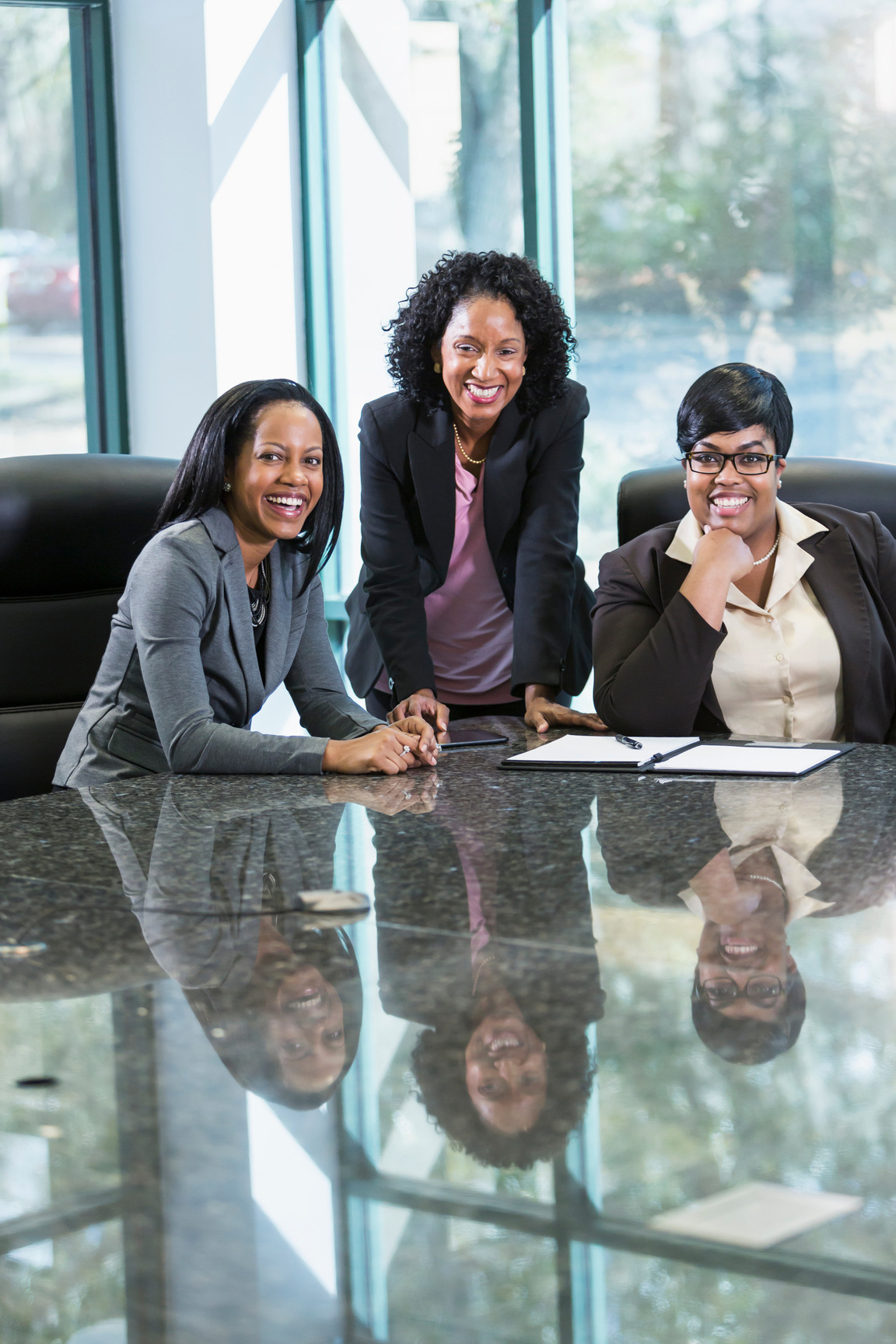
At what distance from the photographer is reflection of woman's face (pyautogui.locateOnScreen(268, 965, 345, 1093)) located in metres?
0.72

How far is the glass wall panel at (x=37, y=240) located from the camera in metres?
4.66

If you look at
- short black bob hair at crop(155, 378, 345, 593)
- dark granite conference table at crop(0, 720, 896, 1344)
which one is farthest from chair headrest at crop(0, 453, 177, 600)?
dark granite conference table at crop(0, 720, 896, 1344)

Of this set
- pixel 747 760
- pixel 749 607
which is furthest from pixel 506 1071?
pixel 749 607

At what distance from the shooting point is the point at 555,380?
243 cm

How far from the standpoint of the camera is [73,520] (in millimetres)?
2176

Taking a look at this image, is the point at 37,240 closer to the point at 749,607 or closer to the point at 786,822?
the point at 749,607

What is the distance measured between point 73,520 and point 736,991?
5.37 ft

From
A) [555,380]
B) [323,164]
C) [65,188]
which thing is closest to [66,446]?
[65,188]

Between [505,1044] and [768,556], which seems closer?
[505,1044]

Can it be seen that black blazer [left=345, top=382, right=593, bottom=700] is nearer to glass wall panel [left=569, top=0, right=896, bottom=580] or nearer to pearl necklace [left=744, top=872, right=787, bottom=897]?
pearl necklace [left=744, top=872, right=787, bottom=897]

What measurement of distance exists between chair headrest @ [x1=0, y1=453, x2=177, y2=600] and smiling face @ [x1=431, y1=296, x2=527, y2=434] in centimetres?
53

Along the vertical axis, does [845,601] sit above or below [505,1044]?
above

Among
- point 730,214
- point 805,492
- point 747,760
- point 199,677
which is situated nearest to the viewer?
point 747,760

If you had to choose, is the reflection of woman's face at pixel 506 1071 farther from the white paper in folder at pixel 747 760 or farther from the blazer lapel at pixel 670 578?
the blazer lapel at pixel 670 578
